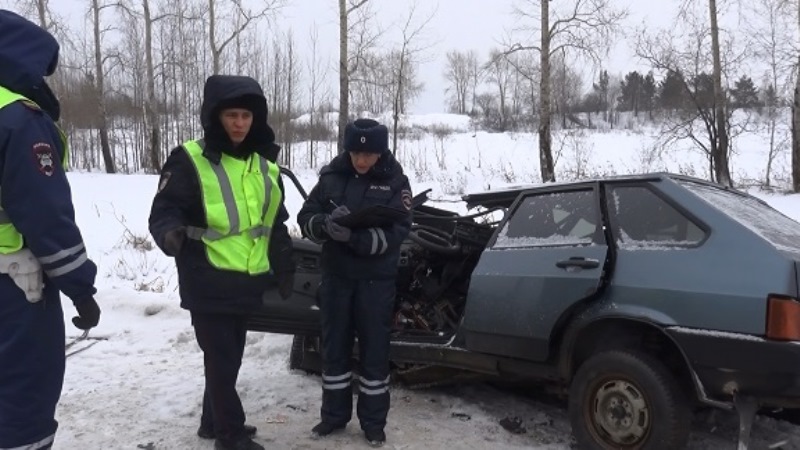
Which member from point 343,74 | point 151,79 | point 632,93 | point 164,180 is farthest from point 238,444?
point 632,93

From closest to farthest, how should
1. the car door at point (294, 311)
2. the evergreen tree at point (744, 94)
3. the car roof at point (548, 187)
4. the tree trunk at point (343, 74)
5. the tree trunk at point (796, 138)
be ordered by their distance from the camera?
the car roof at point (548, 187) → the car door at point (294, 311) → the tree trunk at point (796, 138) → the tree trunk at point (343, 74) → the evergreen tree at point (744, 94)

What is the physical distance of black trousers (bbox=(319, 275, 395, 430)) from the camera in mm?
3805

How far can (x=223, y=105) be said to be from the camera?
11.1 ft

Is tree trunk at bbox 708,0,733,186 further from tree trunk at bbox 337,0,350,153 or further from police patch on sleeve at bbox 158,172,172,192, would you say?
police patch on sleeve at bbox 158,172,172,192

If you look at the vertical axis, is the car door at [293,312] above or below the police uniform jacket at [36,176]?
below

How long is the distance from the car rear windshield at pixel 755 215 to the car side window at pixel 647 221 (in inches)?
7.3

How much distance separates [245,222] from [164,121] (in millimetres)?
33519

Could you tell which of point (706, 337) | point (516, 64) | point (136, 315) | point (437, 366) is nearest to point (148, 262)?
point (136, 315)

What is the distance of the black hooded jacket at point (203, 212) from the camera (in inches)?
129

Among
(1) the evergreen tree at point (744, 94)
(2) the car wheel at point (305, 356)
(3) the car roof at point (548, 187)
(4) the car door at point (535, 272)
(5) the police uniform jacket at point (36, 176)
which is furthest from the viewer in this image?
(1) the evergreen tree at point (744, 94)

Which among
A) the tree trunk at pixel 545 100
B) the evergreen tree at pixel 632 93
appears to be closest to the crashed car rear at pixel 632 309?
the tree trunk at pixel 545 100

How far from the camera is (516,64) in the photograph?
19.0 m

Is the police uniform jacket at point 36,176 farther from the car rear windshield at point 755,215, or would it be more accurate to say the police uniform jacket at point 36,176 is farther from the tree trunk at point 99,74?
the tree trunk at point 99,74

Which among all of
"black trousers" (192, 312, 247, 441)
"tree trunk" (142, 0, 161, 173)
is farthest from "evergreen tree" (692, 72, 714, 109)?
"tree trunk" (142, 0, 161, 173)
